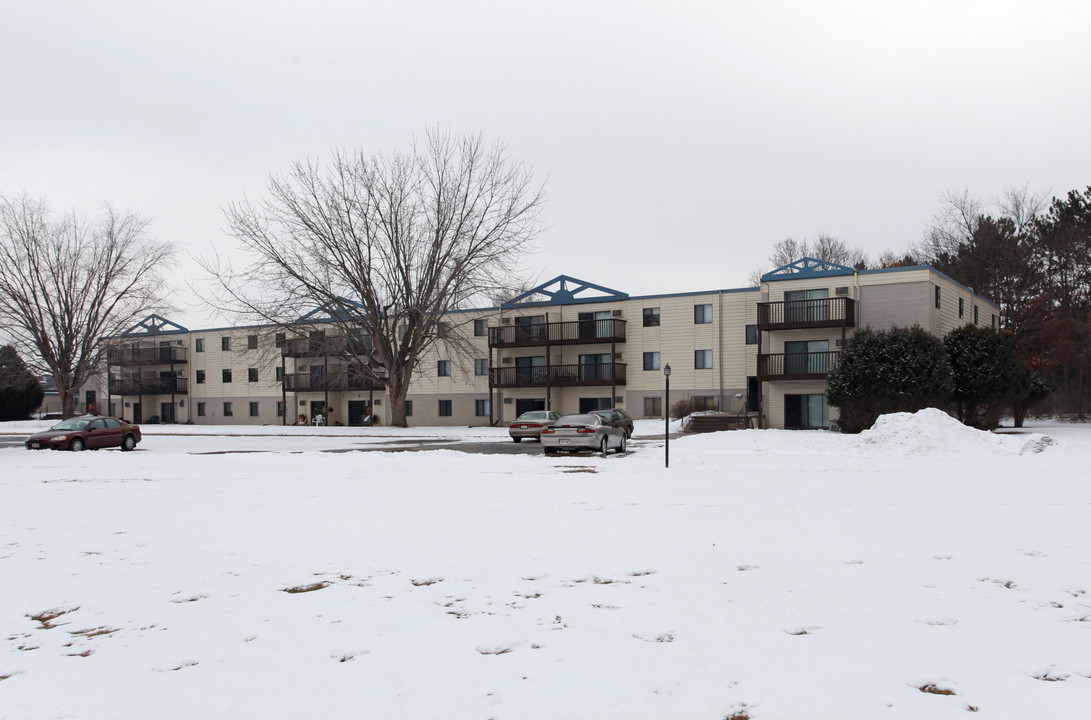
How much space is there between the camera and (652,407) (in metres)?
45.4

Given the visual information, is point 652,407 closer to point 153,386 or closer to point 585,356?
point 585,356

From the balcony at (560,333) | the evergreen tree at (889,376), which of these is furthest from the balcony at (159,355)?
the evergreen tree at (889,376)

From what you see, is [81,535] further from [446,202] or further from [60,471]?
[446,202]

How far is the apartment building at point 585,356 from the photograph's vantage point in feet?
122

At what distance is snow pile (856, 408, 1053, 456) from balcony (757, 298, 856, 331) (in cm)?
1272

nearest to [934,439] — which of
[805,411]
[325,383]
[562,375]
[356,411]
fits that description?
[805,411]

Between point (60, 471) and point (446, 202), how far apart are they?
26657mm

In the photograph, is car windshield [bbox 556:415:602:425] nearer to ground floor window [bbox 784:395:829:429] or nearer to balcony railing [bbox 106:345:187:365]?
ground floor window [bbox 784:395:829:429]

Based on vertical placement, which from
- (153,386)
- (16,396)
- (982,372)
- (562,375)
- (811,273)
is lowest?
(16,396)

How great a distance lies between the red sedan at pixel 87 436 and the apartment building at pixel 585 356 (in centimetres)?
1164

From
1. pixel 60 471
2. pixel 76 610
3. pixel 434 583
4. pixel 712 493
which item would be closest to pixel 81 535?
pixel 76 610

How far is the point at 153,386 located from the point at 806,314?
173 ft

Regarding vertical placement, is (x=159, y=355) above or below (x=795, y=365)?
above

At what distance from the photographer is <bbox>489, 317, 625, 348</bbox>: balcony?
45281mm
